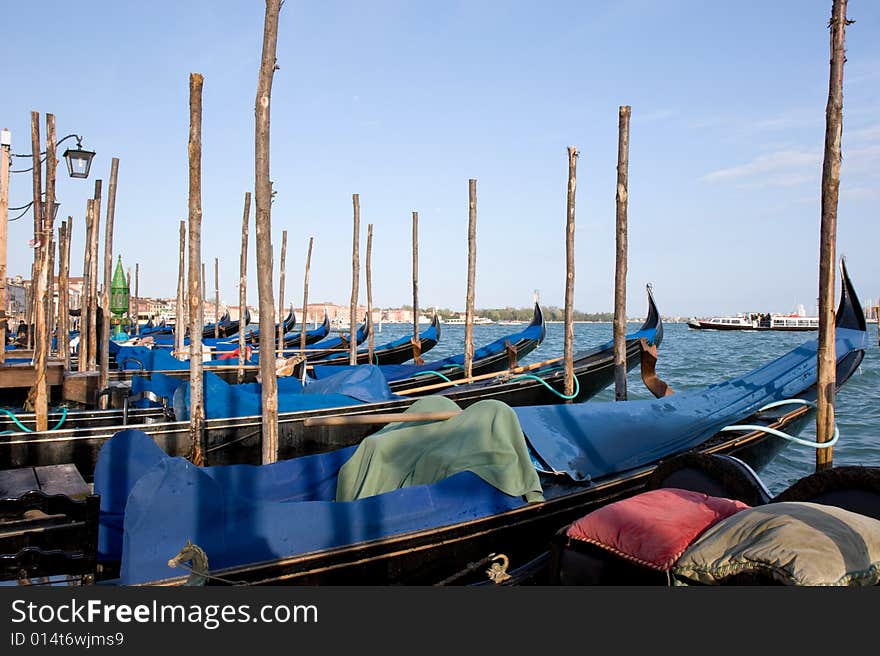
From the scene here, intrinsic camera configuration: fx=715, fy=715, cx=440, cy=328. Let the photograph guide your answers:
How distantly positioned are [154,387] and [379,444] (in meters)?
4.39

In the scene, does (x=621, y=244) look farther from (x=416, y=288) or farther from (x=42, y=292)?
(x=416, y=288)

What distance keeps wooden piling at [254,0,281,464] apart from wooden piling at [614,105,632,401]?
3685 millimetres

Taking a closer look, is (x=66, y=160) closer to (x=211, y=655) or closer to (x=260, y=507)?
(x=260, y=507)

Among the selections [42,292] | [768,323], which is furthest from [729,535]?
[768,323]

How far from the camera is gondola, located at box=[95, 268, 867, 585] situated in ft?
10.5

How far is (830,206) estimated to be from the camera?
4707 millimetres

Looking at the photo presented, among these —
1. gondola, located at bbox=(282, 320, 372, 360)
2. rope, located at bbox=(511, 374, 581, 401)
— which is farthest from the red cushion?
gondola, located at bbox=(282, 320, 372, 360)

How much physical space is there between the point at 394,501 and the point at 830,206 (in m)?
3.42

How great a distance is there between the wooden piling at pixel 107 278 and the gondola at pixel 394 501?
5.36 m

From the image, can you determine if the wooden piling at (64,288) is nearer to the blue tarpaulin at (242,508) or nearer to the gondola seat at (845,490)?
the blue tarpaulin at (242,508)

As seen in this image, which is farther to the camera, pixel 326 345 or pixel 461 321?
pixel 461 321

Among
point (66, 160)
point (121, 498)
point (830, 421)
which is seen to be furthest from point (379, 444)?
point (66, 160)

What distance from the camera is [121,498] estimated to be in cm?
403

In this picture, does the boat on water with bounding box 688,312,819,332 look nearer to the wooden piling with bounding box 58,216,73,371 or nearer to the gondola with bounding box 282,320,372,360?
the gondola with bounding box 282,320,372,360
